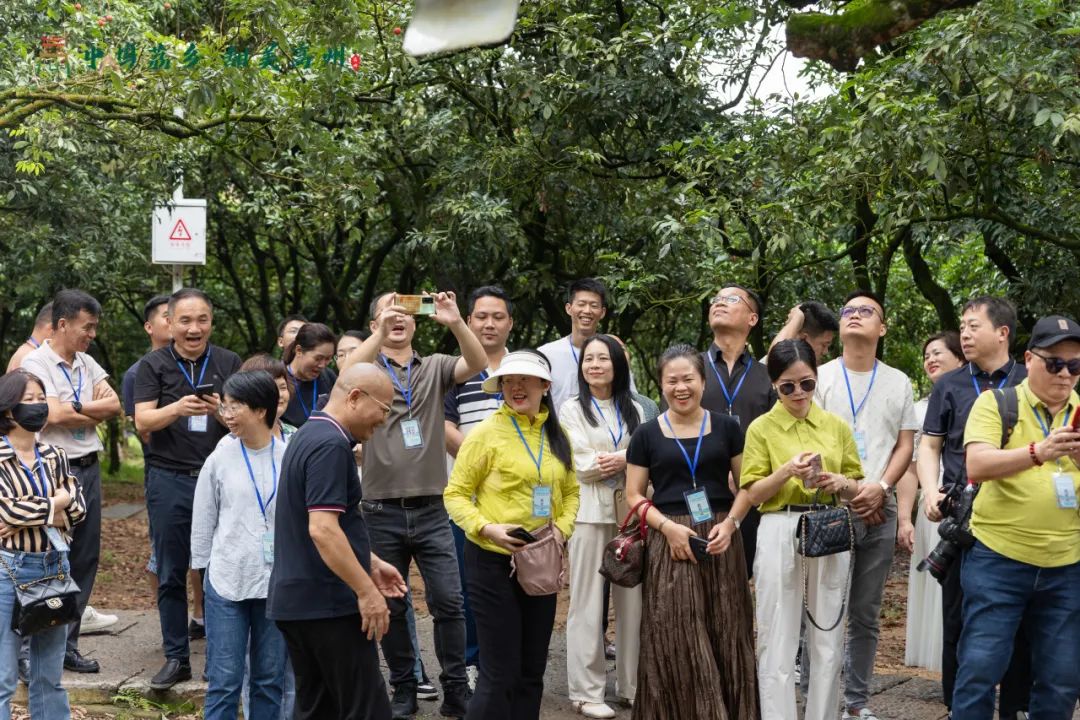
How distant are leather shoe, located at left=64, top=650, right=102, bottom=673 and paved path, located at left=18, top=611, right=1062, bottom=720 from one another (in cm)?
6

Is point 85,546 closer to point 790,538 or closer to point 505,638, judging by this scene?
point 505,638

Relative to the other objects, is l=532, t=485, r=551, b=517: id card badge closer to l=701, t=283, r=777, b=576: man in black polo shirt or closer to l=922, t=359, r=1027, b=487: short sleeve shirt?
l=701, t=283, r=777, b=576: man in black polo shirt

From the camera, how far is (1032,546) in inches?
176

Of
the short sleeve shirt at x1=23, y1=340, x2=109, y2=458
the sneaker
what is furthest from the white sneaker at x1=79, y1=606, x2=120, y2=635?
the sneaker

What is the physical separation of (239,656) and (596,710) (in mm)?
1771

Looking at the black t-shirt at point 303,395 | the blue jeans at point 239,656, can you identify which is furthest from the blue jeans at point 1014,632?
the black t-shirt at point 303,395

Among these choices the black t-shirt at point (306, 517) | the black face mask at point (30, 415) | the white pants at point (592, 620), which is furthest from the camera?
the white pants at point (592, 620)

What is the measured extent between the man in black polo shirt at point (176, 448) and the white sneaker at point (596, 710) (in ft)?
6.78

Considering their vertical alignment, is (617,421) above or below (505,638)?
above

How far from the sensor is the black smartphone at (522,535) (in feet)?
15.7

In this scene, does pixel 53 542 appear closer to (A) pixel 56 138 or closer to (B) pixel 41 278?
(A) pixel 56 138

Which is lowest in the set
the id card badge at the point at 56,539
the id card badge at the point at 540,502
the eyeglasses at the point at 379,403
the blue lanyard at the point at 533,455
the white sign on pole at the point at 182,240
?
the id card badge at the point at 56,539

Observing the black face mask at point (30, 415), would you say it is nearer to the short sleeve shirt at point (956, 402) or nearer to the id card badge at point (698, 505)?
the id card badge at point (698, 505)

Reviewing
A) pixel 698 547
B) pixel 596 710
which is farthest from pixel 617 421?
pixel 596 710
